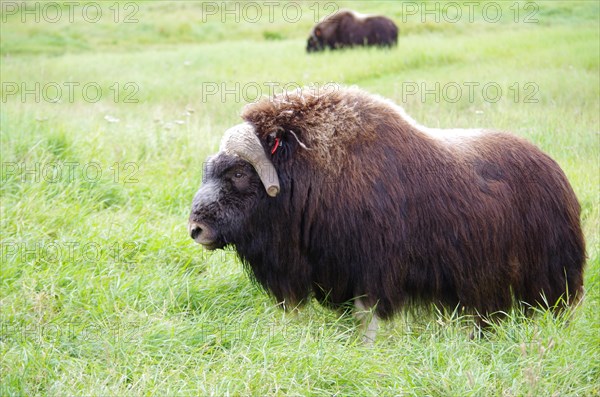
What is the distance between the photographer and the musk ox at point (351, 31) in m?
18.0

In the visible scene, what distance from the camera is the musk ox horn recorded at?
377 cm

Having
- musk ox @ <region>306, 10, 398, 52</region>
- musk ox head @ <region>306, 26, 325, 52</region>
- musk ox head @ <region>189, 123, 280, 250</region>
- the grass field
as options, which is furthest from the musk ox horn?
musk ox @ <region>306, 10, 398, 52</region>

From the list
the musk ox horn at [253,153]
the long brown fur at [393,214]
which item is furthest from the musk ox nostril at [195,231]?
the musk ox horn at [253,153]

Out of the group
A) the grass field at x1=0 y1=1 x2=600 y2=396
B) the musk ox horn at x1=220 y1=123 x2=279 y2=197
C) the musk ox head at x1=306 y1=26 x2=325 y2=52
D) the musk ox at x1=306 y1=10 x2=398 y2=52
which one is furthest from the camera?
the musk ox at x1=306 y1=10 x2=398 y2=52

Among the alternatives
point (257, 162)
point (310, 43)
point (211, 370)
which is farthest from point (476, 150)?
point (310, 43)

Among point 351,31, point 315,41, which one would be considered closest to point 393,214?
point 315,41

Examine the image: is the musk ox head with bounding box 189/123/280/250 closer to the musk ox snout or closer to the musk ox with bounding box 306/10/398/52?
the musk ox snout

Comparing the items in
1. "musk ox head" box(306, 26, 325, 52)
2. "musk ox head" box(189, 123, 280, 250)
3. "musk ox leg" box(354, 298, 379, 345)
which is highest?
"musk ox head" box(306, 26, 325, 52)

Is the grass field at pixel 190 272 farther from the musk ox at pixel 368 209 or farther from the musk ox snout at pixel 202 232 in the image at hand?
the musk ox snout at pixel 202 232

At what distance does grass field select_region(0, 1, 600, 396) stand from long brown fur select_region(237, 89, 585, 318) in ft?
0.77

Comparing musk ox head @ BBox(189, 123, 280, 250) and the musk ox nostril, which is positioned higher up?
musk ox head @ BBox(189, 123, 280, 250)

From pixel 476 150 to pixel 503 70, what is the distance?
315 inches

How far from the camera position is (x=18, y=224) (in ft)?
16.7

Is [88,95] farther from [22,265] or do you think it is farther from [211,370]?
[211,370]
